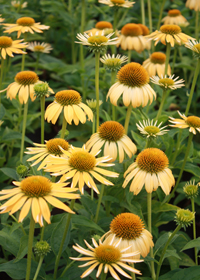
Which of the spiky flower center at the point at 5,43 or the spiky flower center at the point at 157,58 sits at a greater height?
the spiky flower center at the point at 5,43

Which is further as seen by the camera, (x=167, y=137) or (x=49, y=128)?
(x=49, y=128)

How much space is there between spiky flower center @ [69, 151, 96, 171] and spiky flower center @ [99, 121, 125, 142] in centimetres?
33

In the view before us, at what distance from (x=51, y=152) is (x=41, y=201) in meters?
0.36

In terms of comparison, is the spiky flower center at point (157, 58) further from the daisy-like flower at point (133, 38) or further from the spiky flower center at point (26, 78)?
the spiky flower center at point (26, 78)

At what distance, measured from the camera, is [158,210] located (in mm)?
1562

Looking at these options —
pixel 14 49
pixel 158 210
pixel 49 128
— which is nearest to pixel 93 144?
pixel 158 210

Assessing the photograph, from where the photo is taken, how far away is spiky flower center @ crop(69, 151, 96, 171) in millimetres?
1048

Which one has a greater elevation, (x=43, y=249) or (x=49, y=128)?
(x=43, y=249)

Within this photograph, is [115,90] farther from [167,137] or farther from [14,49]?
[14,49]

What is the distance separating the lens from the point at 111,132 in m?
1.40

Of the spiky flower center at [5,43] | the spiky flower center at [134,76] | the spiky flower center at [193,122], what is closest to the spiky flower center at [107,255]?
the spiky flower center at [193,122]

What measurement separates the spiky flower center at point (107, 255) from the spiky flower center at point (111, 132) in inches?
22.1

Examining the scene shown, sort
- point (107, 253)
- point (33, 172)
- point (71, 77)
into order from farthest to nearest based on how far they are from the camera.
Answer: point (71, 77) → point (33, 172) → point (107, 253)

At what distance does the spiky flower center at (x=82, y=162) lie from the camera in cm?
105
